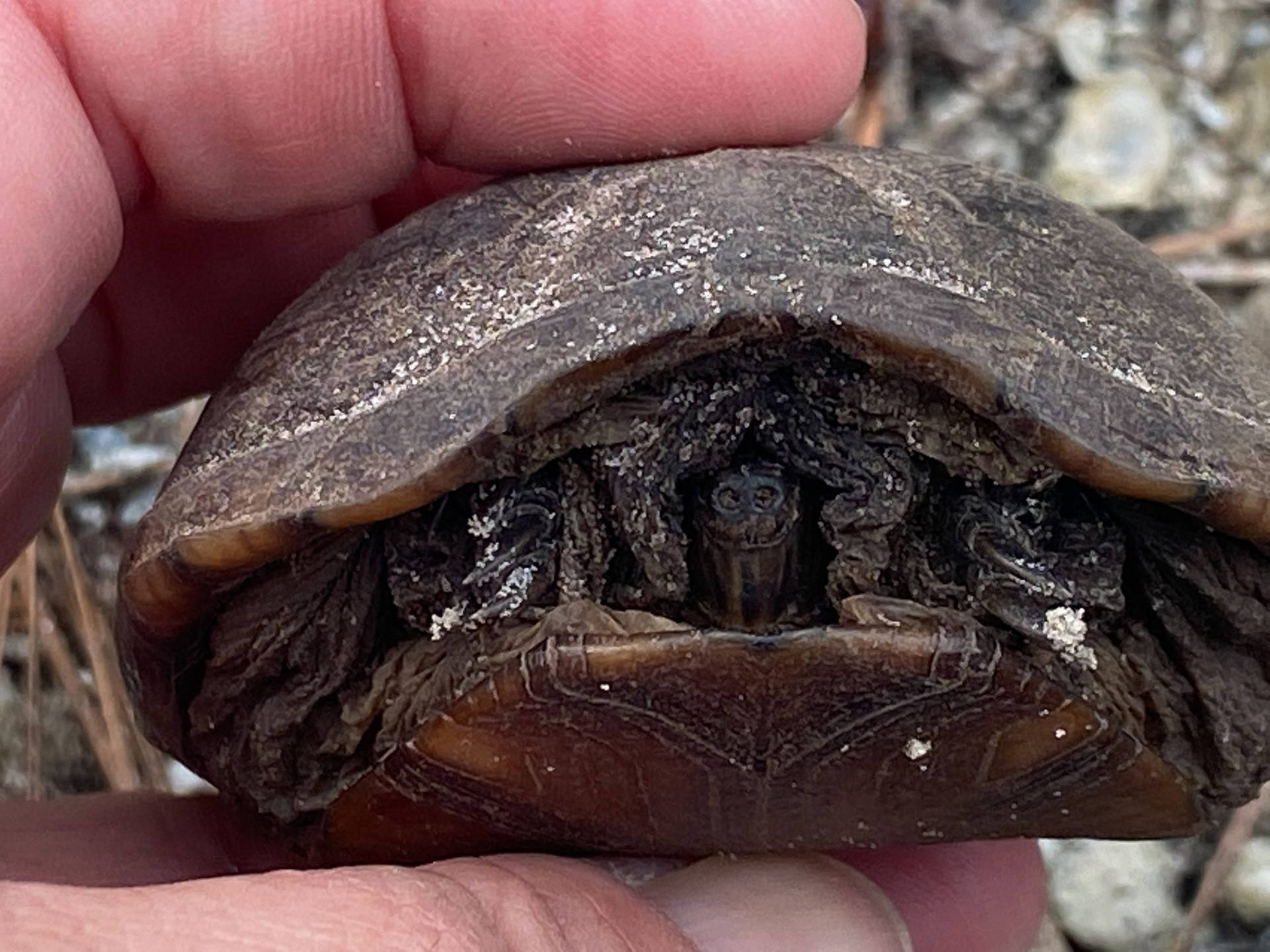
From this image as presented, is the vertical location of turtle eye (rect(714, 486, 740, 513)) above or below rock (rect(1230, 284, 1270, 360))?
above

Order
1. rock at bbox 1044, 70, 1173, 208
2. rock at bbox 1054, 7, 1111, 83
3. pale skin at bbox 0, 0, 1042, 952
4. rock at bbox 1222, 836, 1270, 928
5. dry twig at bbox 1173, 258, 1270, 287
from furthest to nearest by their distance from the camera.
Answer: rock at bbox 1054, 7, 1111, 83 < rock at bbox 1044, 70, 1173, 208 < dry twig at bbox 1173, 258, 1270, 287 < rock at bbox 1222, 836, 1270, 928 < pale skin at bbox 0, 0, 1042, 952

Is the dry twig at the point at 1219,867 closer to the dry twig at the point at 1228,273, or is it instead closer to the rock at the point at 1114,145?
the dry twig at the point at 1228,273

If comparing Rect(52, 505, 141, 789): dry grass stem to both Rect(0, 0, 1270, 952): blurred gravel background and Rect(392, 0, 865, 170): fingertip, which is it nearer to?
Rect(0, 0, 1270, 952): blurred gravel background

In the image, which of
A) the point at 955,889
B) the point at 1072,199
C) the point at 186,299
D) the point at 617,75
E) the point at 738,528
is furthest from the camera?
the point at 1072,199

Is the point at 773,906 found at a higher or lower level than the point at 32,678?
higher

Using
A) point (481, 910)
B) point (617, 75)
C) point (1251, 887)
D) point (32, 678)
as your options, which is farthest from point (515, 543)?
point (1251, 887)

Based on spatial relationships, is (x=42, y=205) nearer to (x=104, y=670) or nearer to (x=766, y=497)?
(x=766, y=497)

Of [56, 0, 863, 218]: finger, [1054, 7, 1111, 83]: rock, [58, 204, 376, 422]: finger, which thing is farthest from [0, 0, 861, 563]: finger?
[1054, 7, 1111, 83]: rock

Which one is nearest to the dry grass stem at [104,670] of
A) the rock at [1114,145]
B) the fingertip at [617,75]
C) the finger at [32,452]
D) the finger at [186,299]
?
the finger at [186,299]
